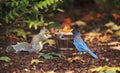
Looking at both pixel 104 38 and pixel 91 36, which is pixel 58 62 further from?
pixel 91 36

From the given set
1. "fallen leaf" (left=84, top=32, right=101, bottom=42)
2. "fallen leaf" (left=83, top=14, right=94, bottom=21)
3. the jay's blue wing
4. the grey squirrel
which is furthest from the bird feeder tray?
"fallen leaf" (left=83, top=14, right=94, bottom=21)

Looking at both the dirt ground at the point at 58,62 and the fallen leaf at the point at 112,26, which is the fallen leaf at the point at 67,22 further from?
the dirt ground at the point at 58,62

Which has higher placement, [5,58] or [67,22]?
[67,22]

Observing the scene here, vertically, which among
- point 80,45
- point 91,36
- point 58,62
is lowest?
point 58,62

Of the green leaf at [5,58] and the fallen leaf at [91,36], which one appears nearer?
the green leaf at [5,58]

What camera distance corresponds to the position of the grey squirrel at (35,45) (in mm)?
7516

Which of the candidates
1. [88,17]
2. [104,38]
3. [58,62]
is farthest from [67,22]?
[58,62]

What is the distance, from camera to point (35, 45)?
7512mm

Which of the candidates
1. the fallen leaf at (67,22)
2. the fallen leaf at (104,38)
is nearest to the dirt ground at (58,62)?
the fallen leaf at (104,38)

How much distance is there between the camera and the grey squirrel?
→ 7516mm

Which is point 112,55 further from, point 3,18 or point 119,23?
point 119,23

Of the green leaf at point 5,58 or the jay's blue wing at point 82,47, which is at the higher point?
the jay's blue wing at point 82,47

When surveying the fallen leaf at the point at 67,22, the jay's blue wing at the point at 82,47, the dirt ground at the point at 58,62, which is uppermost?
the fallen leaf at the point at 67,22

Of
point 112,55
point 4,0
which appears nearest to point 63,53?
point 112,55
